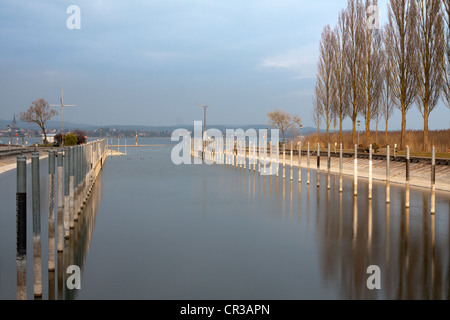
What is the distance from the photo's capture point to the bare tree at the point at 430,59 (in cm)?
3256

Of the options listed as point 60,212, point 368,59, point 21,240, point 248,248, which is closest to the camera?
point 21,240

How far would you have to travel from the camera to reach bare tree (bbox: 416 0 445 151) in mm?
32562

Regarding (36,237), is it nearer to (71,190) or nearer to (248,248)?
(248,248)

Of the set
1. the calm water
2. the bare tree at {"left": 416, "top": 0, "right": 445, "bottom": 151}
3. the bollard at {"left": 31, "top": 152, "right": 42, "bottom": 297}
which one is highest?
the bare tree at {"left": 416, "top": 0, "right": 445, "bottom": 151}

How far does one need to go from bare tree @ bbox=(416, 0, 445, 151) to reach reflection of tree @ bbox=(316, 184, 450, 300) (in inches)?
726

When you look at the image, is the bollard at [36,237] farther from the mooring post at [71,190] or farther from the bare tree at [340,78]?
the bare tree at [340,78]

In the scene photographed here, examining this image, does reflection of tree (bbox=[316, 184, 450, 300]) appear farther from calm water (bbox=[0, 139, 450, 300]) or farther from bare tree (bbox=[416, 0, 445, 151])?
bare tree (bbox=[416, 0, 445, 151])

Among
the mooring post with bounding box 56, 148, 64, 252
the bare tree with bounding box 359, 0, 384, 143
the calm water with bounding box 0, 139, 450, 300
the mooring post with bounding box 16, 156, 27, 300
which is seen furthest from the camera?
the bare tree with bounding box 359, 0, 384, 143

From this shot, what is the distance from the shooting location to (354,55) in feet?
148

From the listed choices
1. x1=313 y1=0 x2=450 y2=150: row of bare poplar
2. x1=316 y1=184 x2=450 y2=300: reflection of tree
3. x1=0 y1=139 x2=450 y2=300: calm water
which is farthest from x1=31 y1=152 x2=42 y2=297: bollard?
x1=313 y1=0 x2=450 y2=150: row of bare poplar

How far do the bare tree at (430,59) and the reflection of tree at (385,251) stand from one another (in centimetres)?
1844

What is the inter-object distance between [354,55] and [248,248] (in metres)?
37.9

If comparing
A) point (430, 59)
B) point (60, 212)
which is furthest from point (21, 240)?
point (430, 59)

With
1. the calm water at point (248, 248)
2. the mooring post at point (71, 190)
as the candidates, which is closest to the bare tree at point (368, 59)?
the calm water at point (248, 248)
